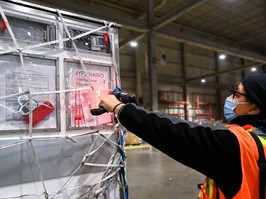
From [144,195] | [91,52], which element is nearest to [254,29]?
[144,195]

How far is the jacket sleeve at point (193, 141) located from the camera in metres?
0.89

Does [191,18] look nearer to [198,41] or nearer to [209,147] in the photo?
[198,41]

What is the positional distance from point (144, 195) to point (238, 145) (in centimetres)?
310

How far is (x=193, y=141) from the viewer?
0.90 metres

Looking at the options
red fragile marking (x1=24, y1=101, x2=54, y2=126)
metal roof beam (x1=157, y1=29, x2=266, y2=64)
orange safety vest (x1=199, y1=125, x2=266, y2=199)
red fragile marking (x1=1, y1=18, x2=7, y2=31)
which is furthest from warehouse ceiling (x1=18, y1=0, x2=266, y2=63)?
orange safety vest (x1=199, y1=125, x2=266, y2=199)

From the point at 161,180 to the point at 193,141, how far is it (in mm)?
3847

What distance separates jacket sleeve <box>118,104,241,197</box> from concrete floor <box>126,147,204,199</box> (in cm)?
294

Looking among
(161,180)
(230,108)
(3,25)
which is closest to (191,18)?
(161,180)

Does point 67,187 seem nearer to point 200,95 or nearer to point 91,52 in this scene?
point 91,52

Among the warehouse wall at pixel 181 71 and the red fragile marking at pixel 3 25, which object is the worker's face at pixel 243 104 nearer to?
the red fragile marking at pixel 3 25

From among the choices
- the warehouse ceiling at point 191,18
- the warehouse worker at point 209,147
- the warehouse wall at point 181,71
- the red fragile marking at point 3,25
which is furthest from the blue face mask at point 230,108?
the warehouse wall at point 181,71

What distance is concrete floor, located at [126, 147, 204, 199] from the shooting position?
3713 mm

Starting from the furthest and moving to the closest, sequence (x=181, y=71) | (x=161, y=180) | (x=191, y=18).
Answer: (x=181, y=71) < (x=191, y=18) < (x=161, y=180)

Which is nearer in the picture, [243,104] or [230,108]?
[243,104]
